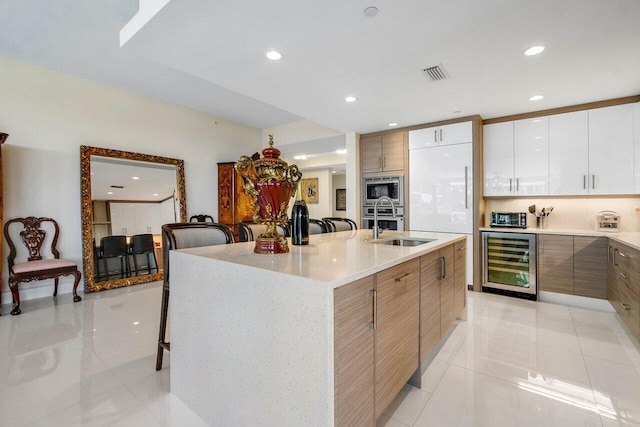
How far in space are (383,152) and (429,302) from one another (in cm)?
314

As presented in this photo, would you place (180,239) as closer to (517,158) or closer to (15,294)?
(15,294)

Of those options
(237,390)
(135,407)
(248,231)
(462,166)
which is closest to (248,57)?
(248,231)

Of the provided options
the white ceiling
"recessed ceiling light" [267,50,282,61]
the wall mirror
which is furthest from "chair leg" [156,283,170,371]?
the wall mirror

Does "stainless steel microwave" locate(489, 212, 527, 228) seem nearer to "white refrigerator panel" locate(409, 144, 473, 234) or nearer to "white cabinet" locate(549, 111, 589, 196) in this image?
"white refrigerator panel" locate(409, 144, 473, 234)

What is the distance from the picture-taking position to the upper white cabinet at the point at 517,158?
3.55 metres

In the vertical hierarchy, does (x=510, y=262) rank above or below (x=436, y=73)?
below

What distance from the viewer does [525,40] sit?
2.04 m

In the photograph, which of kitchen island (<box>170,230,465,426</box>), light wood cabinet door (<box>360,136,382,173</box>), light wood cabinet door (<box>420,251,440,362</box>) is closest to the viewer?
kitchen island (<box>170,230,465,426</box>)

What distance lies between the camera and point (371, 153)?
15.3ft

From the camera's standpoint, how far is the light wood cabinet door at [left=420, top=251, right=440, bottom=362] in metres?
1.70

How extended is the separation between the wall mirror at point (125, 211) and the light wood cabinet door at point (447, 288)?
13.9 ft

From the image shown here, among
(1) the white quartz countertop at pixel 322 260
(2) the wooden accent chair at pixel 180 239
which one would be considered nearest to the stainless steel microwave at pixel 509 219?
(1) the white quartz countertop at pixel 322 260

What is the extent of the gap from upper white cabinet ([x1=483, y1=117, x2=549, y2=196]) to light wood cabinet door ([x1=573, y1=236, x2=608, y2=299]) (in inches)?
30.2

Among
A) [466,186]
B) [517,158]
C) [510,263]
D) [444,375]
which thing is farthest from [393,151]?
[444,375]
